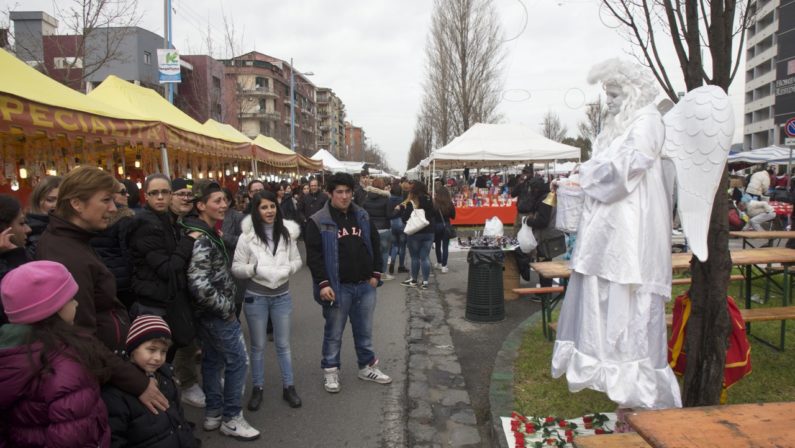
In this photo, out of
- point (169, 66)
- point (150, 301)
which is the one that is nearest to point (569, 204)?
point (150, 301)

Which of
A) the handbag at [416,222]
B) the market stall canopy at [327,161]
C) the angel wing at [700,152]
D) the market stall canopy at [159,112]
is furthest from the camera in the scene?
the market stall canopy at [327,161]

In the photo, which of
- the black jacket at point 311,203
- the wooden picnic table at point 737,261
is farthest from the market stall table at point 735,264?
the black jacket at point 311,203

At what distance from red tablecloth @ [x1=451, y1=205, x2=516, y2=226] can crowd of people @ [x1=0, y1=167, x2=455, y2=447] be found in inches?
428

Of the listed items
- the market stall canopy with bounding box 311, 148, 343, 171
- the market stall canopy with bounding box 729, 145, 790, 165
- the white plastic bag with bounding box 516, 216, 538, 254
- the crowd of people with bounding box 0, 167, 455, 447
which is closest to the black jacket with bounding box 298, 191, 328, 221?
the crowd of people with bounding box 0, 167, 455, 447

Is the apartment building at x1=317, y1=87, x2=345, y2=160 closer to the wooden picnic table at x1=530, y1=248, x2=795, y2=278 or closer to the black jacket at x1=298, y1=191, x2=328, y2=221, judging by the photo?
the black jacket at x1=298, y1=191, x2=328, y2=221

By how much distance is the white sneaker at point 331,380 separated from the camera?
4.18 meters

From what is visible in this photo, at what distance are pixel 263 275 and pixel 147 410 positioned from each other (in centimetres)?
155

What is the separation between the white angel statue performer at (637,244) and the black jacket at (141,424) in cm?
224

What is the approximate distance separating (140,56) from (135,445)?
40939 millimetres

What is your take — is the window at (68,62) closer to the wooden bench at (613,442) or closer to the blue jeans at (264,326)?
the blue jeans at (264,326)

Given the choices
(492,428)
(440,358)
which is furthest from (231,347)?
(440,358)

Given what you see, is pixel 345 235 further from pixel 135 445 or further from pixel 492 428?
pixel 135 445

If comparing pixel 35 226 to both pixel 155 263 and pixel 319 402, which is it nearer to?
pixel 155 263

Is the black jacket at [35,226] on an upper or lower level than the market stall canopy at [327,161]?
lower
